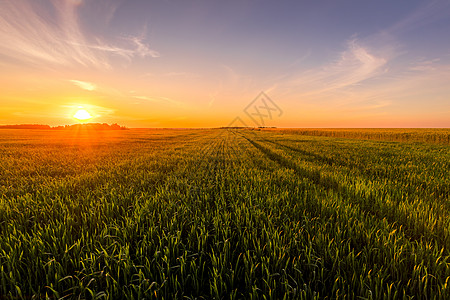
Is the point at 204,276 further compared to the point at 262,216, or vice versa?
the point at 262,216

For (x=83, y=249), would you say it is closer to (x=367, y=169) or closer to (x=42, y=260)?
(x=42, y=260)

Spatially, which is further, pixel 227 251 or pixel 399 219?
pixel 399 219

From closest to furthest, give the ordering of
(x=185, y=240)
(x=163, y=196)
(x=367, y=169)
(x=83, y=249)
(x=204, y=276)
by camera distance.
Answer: (x=204, y=276) < (x=83, y=249) < (x=185, y=240) < (x=163, y=196) < (x=367, y=169)

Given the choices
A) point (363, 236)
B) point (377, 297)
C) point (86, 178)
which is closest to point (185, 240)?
point (377, 297)

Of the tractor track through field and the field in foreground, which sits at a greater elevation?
the field in foreground

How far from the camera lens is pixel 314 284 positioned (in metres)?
1.73

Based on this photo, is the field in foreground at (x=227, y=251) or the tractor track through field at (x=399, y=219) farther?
the tractor track through field at (x=399, y=219)

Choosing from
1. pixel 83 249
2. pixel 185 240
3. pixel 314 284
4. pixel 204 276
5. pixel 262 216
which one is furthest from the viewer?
pixel 262 216

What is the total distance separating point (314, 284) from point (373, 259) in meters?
0.85

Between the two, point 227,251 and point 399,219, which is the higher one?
point 227,251

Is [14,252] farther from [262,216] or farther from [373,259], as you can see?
[373,259]

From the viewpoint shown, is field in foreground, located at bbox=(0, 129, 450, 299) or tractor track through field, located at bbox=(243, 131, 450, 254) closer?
field in foreground, located at bbox=(0, 129, 450, 299)

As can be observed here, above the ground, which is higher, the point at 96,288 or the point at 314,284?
the point at 96,288

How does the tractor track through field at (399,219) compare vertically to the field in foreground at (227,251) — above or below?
below
